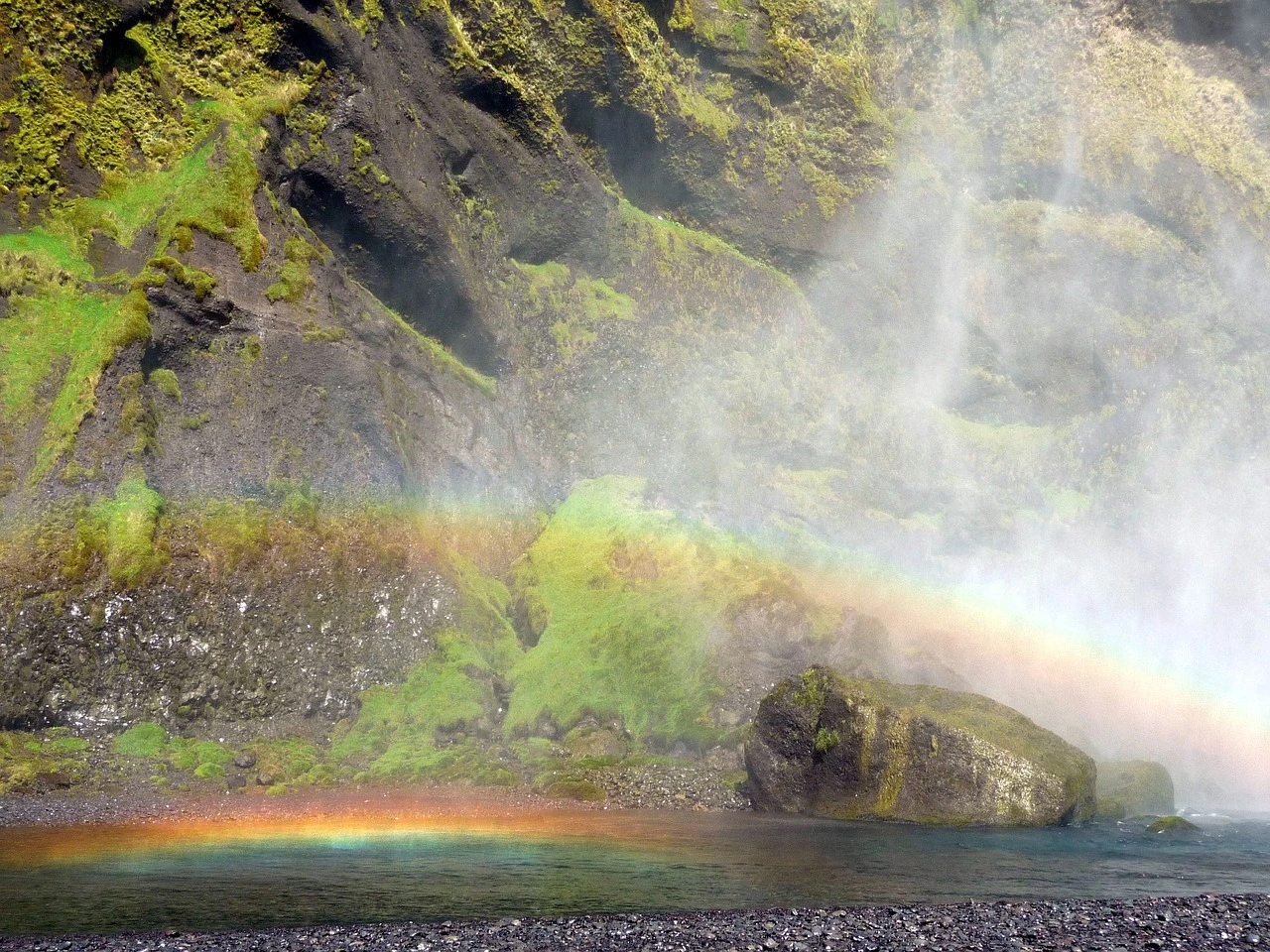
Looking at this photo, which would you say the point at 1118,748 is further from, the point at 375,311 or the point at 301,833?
the point at 375,311

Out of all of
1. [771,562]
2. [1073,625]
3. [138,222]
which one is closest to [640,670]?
[771,562]

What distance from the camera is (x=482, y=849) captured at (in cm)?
2172

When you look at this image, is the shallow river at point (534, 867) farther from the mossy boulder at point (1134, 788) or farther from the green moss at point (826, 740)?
the mossy boulder at point (1134, 788)

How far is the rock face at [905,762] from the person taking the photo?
2795cm

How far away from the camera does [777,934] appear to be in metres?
14.6

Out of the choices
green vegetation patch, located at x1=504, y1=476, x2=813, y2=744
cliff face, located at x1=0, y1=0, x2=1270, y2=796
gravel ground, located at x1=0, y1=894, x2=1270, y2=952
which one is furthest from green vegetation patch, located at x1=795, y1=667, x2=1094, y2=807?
gravel ground, located at x1=0, y1=894, x2=1270, y2=952

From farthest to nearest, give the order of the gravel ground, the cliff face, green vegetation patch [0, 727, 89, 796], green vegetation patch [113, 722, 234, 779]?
the cliff face
green vegetation patch [113, 722, 234, 779]
green vegetation patch [0, 727, 89, 796]
the gravel ground

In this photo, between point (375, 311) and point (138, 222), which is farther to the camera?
point (375, 311)

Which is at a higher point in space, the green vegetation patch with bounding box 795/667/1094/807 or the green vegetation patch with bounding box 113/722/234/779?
the green vegetation patch with bounding box 795/667/1094/807

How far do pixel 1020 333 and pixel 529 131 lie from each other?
36.8m

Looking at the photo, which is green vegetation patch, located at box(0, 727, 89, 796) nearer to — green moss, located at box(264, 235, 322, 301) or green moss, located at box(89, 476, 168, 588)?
green moss, located at box(89, 476, 168, 588)

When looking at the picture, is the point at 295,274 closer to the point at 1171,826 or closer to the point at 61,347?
the point at 61,347

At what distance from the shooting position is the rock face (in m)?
28.0

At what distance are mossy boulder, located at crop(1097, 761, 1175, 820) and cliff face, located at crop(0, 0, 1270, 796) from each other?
7.55 m
